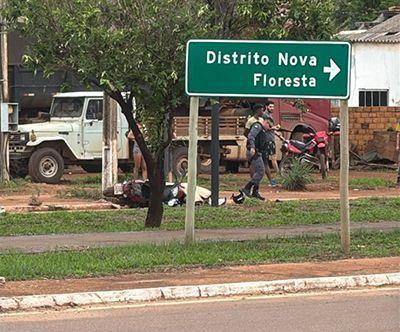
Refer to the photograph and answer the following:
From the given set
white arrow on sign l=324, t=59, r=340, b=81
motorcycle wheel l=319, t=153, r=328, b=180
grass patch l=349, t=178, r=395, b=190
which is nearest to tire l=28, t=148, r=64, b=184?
motorcycle wheel l=319, t=153, r=328, b=180

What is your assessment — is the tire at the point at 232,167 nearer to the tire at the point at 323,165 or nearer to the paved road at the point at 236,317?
the tire at the point at 323,165

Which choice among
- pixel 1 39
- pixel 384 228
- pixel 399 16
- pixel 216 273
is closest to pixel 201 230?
pixel 384 228

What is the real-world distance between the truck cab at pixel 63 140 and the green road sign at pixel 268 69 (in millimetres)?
11909

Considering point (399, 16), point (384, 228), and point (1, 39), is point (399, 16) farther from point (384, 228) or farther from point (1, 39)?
point (384, 228)

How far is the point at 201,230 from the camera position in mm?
15008

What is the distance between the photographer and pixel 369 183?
2459 centimetres

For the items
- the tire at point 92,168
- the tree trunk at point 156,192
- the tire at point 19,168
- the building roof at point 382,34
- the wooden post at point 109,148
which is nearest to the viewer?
the tree trunk at point 156,192

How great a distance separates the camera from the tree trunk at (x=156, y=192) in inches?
573

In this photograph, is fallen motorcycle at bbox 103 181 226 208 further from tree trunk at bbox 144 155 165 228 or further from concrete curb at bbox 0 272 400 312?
concrete curb at bbox 0 272 400 312

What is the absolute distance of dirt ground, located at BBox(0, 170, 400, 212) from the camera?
18.7m

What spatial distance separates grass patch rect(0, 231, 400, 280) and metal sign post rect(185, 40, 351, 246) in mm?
581

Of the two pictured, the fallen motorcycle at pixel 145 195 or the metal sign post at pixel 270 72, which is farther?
the fallen motorcycle at pixel 145 195

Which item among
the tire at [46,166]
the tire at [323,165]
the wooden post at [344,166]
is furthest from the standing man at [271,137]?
the wooden post at [344,166]

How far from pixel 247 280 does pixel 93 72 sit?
410cm
